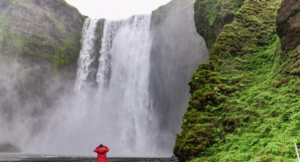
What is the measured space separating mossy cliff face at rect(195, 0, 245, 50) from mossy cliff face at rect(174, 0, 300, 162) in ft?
23.4

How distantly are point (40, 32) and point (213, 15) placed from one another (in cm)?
3304

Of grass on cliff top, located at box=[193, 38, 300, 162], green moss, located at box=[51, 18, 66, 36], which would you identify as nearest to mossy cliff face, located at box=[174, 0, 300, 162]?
grass on cliff top, located at box=[193, 38, 300, 162]

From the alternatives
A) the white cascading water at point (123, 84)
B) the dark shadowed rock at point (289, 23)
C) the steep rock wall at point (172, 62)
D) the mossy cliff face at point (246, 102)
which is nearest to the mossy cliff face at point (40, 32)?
the white cascading water at point (123, 84)

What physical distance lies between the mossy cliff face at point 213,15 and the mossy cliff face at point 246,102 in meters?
7.15

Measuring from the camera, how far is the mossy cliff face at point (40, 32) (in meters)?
39.7

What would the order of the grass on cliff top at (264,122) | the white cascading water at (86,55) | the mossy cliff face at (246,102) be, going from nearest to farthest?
the grass on cliff top at (264,122)
the mossy cliff face at (246,102)
the white cascading water at (86,55)

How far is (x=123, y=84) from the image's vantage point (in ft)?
132

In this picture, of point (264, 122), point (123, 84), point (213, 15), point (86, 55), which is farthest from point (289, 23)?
point (86, 55)

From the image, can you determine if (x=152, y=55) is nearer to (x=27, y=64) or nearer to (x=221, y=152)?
(x=27, y=64)

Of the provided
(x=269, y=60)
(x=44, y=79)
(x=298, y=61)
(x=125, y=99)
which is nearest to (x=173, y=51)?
(x=125, y=99)

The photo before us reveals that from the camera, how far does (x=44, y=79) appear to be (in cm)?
4016

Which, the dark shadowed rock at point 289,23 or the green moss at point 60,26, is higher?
the green moss at point 60,26

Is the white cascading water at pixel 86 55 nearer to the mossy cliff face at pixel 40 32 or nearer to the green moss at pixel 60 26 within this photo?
the mossy cliff face at pixel 40 32

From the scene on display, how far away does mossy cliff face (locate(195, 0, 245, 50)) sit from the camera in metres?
23.8
